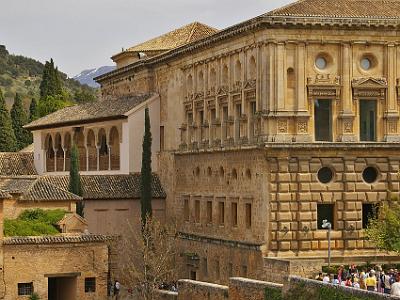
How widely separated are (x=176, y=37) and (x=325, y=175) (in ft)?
71.6

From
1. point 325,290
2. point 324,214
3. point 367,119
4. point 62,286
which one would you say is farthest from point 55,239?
point 325,290

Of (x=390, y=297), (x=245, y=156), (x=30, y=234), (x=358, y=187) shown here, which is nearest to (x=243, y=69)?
(x=245, y=156)

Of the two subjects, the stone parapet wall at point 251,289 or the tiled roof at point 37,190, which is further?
the tiled roof at point 37,190

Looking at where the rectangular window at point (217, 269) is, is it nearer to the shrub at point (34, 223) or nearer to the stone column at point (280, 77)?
the shrub at point (34, 223)

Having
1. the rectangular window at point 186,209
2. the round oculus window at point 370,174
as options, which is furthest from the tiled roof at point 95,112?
the round oculus window at point 370,174

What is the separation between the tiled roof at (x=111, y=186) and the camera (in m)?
60.4

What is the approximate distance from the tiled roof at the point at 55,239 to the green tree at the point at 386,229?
454 inches

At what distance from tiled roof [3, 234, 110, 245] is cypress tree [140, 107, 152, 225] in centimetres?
607

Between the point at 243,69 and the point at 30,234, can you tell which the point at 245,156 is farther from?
the point at 30,234

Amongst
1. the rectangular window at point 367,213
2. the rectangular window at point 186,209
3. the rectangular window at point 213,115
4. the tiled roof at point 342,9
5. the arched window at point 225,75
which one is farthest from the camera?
the rectangular window at point 186,209

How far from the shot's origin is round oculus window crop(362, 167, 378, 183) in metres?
48.5

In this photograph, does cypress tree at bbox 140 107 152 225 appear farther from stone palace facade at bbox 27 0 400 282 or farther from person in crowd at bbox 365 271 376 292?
person in crowd at bbox 365 271 376 292

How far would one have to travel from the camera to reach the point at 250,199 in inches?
1954

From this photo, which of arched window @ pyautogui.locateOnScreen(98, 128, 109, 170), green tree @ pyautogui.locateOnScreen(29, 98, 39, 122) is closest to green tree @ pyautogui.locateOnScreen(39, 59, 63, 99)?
green tree @ pyautogui.locateOnScreen(29, 98, 39, 122)
